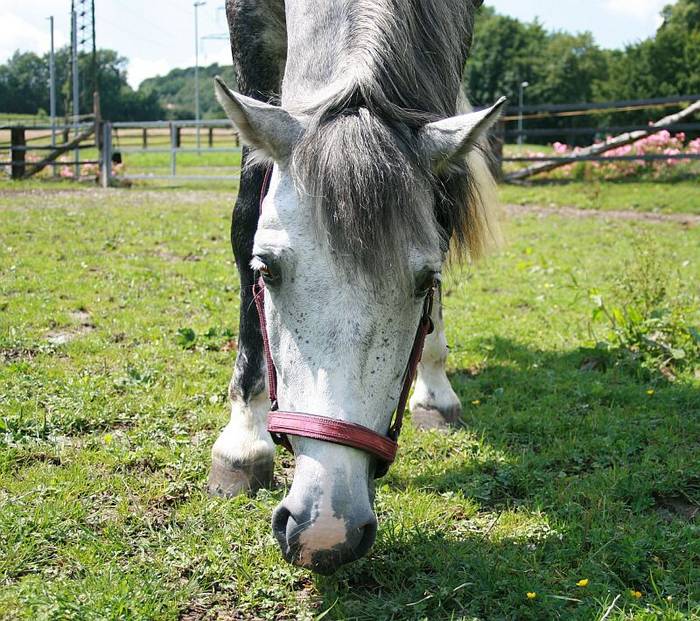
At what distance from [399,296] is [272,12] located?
5.95ft

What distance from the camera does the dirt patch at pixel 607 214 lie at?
451 inches

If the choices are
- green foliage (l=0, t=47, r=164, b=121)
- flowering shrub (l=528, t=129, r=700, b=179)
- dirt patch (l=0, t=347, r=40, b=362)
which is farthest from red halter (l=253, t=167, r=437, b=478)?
green foliage (l=0, t=47, r=164, b=121)

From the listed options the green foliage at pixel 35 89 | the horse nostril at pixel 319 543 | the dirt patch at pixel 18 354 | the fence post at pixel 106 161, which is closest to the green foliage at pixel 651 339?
the horse nostril at pixel 319 543

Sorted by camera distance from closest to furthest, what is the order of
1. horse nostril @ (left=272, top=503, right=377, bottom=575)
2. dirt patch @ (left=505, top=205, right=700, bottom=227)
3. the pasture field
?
horse nostril @ (left=272, top=503, right=377, bottom=575), the pasture field, dirt patch @ (left=505, top=205, right=700, bottom=227)

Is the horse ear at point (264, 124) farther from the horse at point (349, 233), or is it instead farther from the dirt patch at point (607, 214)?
the dirt patch at point (607, 214)

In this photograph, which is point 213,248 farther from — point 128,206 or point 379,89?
point 379,89

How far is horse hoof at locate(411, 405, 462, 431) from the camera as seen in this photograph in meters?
3.72

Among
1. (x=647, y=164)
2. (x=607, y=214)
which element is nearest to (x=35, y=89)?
(x=647, y=164)

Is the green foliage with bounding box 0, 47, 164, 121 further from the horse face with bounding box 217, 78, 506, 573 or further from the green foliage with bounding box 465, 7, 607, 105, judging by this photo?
the horse face with bounding box 217, 78, 506, 573

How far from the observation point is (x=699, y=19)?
4691 cm

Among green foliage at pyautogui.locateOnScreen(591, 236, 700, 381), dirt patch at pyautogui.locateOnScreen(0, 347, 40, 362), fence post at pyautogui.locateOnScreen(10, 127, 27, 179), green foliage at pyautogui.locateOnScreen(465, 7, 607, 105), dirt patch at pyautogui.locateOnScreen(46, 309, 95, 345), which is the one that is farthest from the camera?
green foliage at pyautogui.locateOnScreen(465, 7, 607, 105)

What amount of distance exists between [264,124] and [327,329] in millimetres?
653

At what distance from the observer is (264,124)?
84.1 inches

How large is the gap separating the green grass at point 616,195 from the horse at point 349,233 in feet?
37.2
